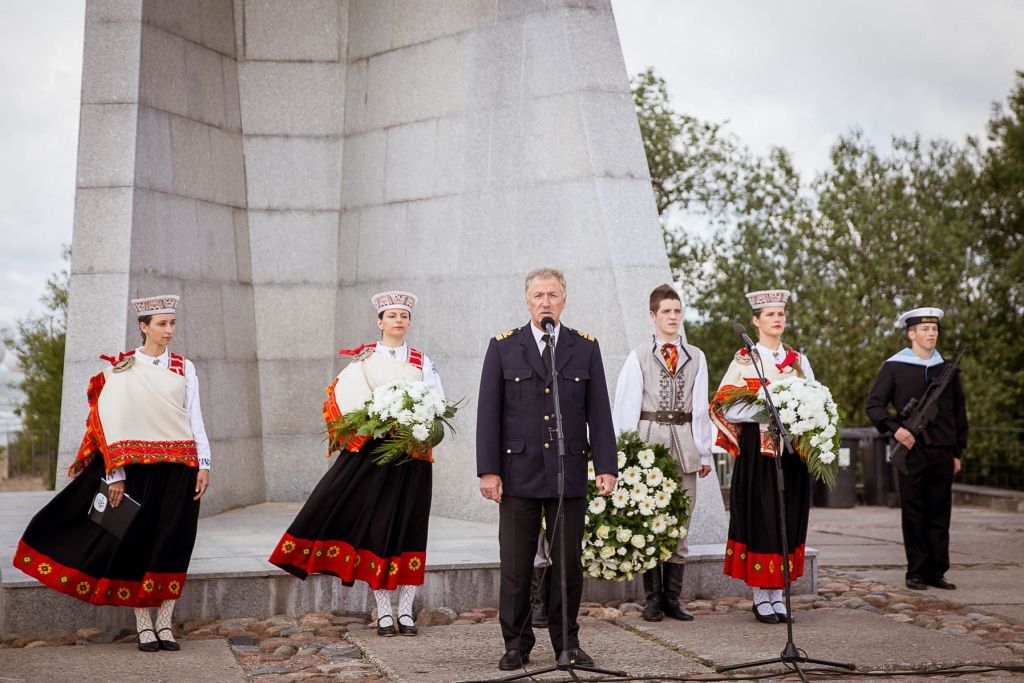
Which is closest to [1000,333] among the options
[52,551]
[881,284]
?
[881,284]

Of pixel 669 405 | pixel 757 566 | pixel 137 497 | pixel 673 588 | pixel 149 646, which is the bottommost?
pixel 149 646

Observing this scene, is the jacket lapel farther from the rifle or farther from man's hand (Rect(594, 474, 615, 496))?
the rifle

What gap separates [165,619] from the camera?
6887 millimetres

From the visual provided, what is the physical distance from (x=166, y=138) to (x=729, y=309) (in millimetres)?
16885

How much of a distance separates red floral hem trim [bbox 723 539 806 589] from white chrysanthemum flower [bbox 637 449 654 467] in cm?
87

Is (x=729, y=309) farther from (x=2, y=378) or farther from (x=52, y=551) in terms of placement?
(x=52, y=551)

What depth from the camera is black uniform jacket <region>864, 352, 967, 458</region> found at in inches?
358

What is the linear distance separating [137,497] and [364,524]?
4.19 feet

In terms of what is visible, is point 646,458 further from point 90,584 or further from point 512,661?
point 90,584

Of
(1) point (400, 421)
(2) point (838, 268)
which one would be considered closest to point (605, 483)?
(1) point (400, 421)

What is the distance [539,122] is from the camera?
31.9 ft

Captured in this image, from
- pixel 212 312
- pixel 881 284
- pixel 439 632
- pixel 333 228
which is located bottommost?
pixel 439 632

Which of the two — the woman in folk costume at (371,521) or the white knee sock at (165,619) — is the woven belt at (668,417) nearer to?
the woman in folk costume at (371,521)

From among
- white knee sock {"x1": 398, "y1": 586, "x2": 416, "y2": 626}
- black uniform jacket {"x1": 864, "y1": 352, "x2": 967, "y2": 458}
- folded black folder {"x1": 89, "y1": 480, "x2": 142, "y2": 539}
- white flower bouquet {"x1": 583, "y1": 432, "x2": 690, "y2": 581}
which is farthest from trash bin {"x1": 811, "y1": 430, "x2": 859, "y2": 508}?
folded black folder {"x1": 89, "y1": 480, "x2": 142, "y2": 539}
